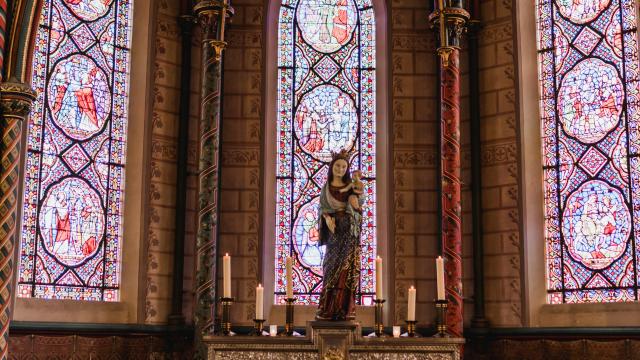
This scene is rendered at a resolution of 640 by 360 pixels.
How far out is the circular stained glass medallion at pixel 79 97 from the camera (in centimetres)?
1427

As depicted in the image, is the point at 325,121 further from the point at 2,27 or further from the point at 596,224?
the point at 2,27

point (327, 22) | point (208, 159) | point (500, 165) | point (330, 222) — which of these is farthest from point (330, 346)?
point (327, 22)

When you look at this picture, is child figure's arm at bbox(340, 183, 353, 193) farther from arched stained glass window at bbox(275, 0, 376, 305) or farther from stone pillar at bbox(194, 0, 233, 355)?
arched stained glass window at bbox(275, 0, 376, 305)

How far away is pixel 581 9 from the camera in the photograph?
14734mm

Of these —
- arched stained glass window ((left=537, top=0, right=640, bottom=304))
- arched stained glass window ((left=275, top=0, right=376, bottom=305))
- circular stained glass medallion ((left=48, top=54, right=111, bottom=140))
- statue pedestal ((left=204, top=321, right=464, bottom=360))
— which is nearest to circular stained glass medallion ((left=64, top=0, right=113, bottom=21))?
circular stained glass medallion ((left=48, top=54, right=111, bottom=140))

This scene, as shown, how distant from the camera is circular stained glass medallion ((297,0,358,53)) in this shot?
1580 cm

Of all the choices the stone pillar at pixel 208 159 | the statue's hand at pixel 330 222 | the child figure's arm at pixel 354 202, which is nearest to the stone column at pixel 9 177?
the stone pillar at pixel 208 159

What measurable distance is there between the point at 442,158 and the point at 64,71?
5.97 metres

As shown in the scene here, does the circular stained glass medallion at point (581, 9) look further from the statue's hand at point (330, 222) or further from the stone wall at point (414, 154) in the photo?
the statue's hand at point (330, 222)

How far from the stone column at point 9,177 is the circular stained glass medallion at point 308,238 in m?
4.32

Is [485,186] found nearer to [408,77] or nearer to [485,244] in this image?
[485,244]

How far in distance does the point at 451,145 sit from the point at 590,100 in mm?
2283

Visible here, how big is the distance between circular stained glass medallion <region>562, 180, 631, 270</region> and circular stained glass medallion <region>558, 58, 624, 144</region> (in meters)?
0.84

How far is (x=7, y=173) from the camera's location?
12.6m
